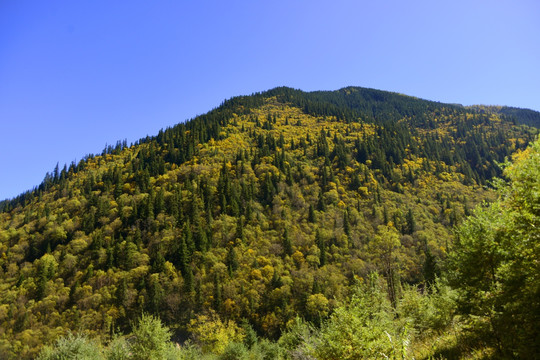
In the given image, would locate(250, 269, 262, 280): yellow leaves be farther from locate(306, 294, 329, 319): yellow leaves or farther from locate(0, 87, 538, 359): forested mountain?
locate(306, 294, 329, 319): yellow leaves

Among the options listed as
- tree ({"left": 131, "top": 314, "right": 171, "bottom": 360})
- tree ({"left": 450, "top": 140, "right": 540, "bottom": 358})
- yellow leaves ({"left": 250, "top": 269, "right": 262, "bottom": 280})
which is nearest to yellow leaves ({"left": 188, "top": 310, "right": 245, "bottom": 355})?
yellow leaves ({"left": 250, "top": 269, "right": 262, "bottom": 280})

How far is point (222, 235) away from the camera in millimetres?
113438

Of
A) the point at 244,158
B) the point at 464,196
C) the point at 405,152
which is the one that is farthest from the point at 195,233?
the point at 405,152

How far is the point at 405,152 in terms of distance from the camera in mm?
186250

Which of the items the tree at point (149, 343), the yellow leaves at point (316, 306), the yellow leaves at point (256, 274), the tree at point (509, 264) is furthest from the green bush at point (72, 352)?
the yellow leaves at point (256, 274)

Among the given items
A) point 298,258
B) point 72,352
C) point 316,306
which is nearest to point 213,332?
point 316,306

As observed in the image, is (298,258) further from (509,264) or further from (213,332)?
(509,264)

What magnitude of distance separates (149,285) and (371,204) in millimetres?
99454

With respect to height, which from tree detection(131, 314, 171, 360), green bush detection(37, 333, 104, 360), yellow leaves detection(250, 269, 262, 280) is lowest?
yellow leaves detection(250, 269, 262, 280)

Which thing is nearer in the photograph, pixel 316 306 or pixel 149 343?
pixel 149 343

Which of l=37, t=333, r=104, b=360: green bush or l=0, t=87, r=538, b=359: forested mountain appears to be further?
l=0, t=87, r=538, b=359: forested mountain

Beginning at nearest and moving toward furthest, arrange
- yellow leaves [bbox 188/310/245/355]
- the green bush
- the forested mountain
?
the green bush, yellow leaves [bbox 188/310/245/355], the forested mountain

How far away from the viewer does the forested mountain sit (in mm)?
86812

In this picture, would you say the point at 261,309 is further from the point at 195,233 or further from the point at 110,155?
the point at 110,155
